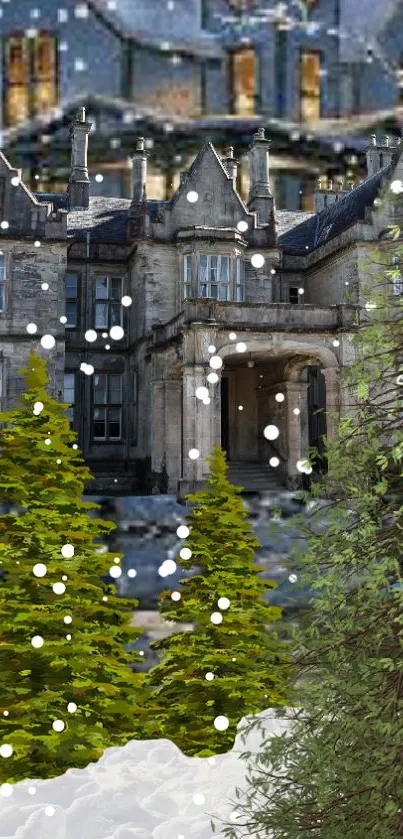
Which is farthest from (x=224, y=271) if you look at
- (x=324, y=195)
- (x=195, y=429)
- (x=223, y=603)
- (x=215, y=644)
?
(x=215, y=644)

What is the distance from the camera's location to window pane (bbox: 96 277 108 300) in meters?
23.8

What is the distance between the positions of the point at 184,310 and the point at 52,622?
10.7m

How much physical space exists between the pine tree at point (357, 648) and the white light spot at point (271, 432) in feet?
58.1

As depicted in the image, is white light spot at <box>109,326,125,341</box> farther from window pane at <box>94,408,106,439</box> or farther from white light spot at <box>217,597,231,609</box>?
white light spot at <box>217,597,231,609</box>

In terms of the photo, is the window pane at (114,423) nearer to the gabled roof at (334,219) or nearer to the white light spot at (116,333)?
the white light spot at (116,333)

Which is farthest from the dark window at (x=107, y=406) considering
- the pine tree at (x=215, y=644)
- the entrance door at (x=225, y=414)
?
the pine tree at (x=215, y=644)

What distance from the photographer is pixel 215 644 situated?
356 inches

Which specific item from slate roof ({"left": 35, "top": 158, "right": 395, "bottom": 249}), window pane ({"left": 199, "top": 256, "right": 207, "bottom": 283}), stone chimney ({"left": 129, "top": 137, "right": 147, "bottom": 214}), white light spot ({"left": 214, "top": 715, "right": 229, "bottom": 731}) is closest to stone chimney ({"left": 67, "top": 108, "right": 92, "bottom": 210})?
slate roof ({"left": 35, "top": 158, "right": 395, "bottom": 249})

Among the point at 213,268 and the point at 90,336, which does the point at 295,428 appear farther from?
the point at 90,336

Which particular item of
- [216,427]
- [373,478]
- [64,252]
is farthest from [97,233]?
[373,478]

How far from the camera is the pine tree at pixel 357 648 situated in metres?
4.05

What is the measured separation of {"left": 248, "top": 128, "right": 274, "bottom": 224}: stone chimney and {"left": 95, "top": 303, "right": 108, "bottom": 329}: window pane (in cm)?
587

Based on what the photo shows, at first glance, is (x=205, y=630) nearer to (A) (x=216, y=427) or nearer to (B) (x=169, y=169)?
(A) (x=216, y=427)

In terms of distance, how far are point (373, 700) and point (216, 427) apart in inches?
520
